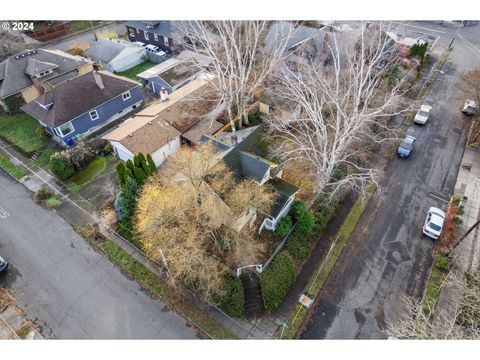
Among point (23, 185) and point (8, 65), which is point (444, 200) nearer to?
point (23, 185)

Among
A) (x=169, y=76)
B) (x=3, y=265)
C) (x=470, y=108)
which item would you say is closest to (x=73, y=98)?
(x=169, y=76)

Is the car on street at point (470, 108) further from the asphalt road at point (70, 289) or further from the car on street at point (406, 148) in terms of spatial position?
the asphalt road at point (70, 289)

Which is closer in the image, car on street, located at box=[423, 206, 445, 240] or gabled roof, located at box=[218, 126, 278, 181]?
gabled roof, located at box=[218, 126, 278, 181]

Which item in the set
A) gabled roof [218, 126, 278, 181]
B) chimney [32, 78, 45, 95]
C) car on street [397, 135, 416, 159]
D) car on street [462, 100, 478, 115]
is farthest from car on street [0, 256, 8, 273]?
car on street [462, 100, 478, 115]

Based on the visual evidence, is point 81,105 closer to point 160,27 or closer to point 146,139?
point 146,139

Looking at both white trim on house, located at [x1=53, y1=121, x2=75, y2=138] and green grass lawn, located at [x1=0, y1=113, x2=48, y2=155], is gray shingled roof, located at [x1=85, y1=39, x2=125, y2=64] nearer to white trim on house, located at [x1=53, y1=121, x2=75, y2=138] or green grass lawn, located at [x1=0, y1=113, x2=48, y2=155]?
green grass lawn, located at [x1=0, y1=113, x2=48, y2=155]

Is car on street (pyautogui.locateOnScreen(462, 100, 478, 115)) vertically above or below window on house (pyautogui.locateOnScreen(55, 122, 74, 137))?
above
